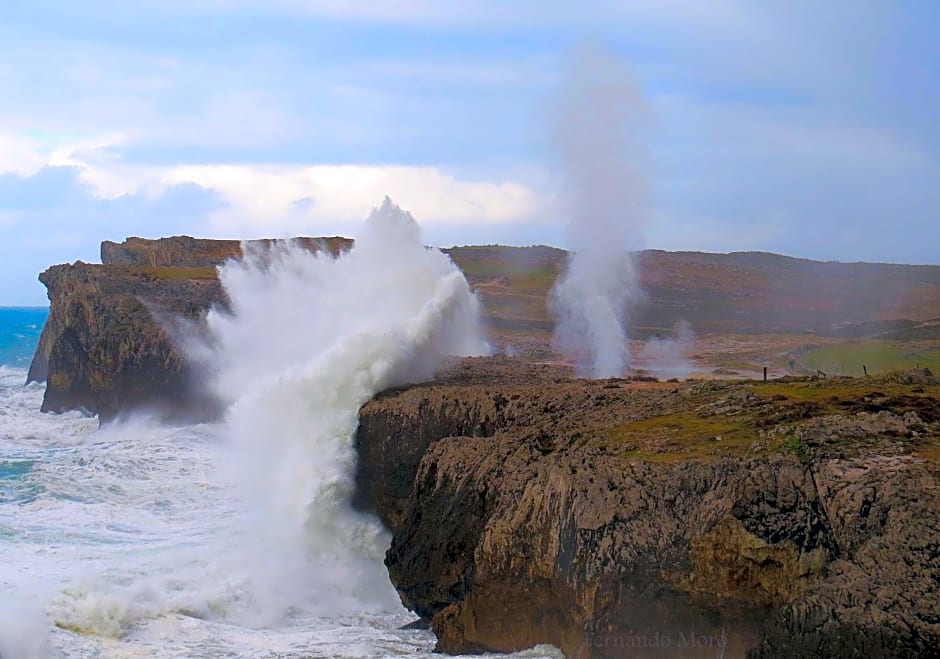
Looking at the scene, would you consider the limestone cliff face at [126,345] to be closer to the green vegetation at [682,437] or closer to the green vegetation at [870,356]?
the green vegetation at [870,356]

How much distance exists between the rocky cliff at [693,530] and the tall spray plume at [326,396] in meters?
2.88

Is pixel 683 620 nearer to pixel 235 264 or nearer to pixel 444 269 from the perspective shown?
pixel 444 269

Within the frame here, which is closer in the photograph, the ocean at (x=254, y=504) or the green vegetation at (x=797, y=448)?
the green vegetation at (x=797, y=448)

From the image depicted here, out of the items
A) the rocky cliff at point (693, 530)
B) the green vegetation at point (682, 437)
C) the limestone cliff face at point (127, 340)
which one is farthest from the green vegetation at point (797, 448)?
the limestone cliff face at point (127, 340)

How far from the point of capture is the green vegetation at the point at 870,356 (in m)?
37.8

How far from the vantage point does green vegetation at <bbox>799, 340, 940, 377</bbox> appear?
124 ft

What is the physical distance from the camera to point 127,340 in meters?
51.2

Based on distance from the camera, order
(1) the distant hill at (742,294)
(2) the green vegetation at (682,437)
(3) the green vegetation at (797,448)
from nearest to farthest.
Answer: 1. (3) the green vegetation at (797,448)
2. (2) the green vegetation at (682,437)
3. (1) the distant hill at (742,294)

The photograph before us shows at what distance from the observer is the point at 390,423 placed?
24.7 m

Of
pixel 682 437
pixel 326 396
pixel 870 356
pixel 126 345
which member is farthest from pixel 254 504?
pixel 126 345

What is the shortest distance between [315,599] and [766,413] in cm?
867

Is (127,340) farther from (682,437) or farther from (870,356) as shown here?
(682,437)

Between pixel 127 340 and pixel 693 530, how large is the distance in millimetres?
40624

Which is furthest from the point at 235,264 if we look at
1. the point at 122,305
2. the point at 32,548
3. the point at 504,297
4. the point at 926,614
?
the point at 926,614
